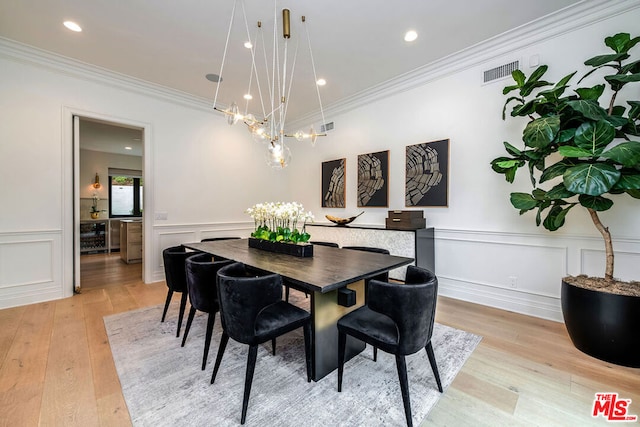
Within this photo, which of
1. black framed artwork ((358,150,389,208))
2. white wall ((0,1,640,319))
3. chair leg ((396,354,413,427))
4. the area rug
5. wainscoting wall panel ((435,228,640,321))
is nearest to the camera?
chair leg ((396,354,413,427))

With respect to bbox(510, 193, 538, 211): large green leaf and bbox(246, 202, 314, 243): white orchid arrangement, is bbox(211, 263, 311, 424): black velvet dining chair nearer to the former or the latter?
bbox(246, 202, 314, 243): white orchid arrangement

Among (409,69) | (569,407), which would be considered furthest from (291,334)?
(409,69)

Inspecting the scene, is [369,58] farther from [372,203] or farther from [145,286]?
[145,286]

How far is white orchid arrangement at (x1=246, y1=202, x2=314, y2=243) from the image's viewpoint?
269 cm

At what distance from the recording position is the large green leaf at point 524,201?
2.48m

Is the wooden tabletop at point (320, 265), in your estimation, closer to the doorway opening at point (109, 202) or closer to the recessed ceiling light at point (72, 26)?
the recessed ceiling light at point (72, 26)

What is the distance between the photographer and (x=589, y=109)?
205 cm

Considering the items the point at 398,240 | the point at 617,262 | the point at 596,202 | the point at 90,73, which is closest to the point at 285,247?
the point at 398,240

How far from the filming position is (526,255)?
3.06m

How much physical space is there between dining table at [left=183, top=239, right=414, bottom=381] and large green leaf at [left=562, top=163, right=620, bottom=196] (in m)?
1.35

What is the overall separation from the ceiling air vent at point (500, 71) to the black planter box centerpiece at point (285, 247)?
300 cm

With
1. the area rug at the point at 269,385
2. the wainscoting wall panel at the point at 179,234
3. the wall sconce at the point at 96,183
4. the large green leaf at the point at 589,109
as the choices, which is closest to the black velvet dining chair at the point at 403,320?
the area rug at the point at 269,385

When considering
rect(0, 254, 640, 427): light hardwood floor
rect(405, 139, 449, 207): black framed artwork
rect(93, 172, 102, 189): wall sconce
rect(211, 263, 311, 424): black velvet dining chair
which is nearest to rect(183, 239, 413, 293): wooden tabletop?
rect(211, 263, 311, 424): black velvet dining chair

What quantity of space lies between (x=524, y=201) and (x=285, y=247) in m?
2.32
